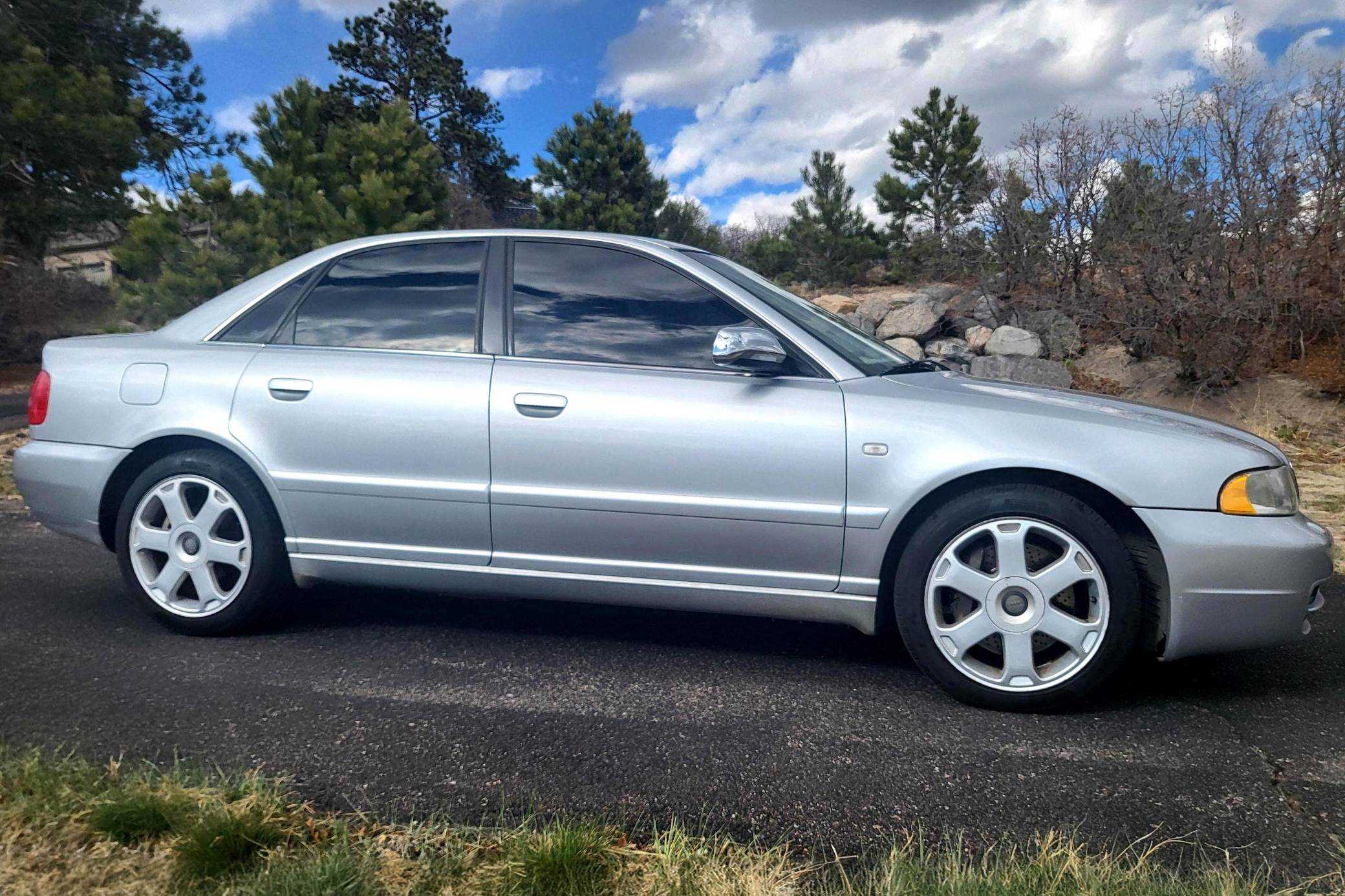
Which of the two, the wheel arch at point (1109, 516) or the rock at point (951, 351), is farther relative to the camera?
the rock at point (951, 351)

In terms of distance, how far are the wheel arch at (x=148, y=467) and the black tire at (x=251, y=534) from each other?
26 mm

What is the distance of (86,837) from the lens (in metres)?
2.05

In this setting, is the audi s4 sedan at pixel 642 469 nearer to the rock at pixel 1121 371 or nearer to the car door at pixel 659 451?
the car door at pixel 659 451

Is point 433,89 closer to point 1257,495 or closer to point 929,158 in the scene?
point 929,158

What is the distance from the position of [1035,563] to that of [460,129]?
3099cm

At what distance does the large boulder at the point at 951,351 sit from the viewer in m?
13.1

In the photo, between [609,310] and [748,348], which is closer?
[748,348]

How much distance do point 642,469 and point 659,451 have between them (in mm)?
85

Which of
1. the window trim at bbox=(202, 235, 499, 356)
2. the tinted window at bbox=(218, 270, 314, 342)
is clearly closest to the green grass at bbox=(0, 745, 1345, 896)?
the window trim at bbox=(202, 235, 499, 356)

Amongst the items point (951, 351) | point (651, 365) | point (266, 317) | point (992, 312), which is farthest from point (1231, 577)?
point (992, 312)

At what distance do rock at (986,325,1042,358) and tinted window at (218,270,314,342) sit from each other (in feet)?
36.4

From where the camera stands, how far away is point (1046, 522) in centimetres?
293

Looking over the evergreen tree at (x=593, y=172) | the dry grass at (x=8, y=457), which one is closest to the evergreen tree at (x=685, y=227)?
the evergreen tree at (x=593, y=172)

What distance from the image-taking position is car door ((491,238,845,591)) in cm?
309
